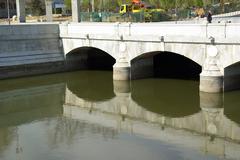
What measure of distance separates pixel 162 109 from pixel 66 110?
5425 millimetres

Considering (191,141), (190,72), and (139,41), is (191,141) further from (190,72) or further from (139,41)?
(190,72)

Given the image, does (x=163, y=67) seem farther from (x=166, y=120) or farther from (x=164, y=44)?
(x=166, y=120)

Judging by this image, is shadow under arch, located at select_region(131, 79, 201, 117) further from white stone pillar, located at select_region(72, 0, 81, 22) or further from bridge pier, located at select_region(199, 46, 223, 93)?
white stone pillar, located at select_region(72, 0, 81, 22)

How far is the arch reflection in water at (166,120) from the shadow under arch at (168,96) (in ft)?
0.36

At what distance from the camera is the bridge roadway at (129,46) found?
82.6 ft

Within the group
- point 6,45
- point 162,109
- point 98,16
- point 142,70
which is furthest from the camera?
point 98,16

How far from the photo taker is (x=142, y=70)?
3180 cm

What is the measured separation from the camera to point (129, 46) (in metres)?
30.5

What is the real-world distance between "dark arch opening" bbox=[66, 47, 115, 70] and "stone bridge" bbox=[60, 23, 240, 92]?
3.60ft

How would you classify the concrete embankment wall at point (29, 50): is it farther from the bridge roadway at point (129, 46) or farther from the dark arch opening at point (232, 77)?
the dark arch opening at point (232, 77)

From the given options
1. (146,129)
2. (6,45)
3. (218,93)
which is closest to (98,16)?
(6,45)

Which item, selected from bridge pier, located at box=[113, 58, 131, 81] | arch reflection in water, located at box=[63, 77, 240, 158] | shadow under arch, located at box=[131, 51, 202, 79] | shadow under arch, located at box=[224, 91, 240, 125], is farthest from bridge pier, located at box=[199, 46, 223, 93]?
bridge pier, located at box=[113, 58, 131, 81]

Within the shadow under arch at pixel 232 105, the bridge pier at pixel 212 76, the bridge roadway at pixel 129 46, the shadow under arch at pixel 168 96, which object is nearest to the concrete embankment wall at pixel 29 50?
the bridge roadway at pixel 129 46

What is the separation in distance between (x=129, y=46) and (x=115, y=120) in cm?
902
